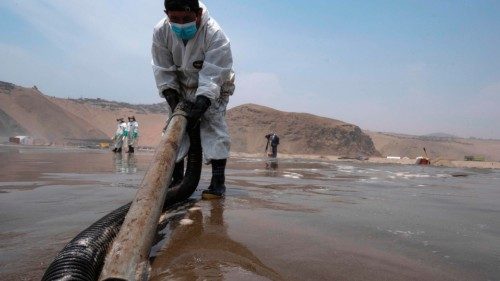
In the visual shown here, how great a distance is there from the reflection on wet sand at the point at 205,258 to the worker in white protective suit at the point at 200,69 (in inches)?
45.9

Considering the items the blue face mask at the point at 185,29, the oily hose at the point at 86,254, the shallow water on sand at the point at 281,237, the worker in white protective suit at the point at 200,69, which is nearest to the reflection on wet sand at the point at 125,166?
the shallow water on sand at the point at 281,237

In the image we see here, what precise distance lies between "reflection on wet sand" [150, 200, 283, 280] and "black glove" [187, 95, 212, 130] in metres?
0.87

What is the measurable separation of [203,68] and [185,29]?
321mm

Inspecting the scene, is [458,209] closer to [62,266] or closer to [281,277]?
[281,277]

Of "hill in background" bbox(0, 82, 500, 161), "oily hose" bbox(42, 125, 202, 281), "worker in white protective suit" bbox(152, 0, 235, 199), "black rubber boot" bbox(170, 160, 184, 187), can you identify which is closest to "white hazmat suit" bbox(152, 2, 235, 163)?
"worker in white protective suit" bbox(152, 0, 235, 199)

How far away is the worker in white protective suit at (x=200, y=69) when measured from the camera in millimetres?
3042

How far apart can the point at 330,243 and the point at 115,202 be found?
1.80 metres

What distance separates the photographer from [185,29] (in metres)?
3.06

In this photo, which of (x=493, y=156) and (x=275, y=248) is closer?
(x=275, y=248)

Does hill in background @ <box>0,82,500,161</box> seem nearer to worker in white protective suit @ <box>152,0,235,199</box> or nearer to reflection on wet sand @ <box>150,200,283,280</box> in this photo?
worker in white protective suit @ <box>152,0,235,199</box>

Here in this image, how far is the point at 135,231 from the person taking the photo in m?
1.42

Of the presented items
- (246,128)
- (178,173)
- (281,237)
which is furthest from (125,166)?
(246,128)

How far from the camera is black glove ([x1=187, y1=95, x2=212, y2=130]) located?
9.18 ft

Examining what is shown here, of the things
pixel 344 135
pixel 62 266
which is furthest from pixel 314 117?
pixel 62 266
